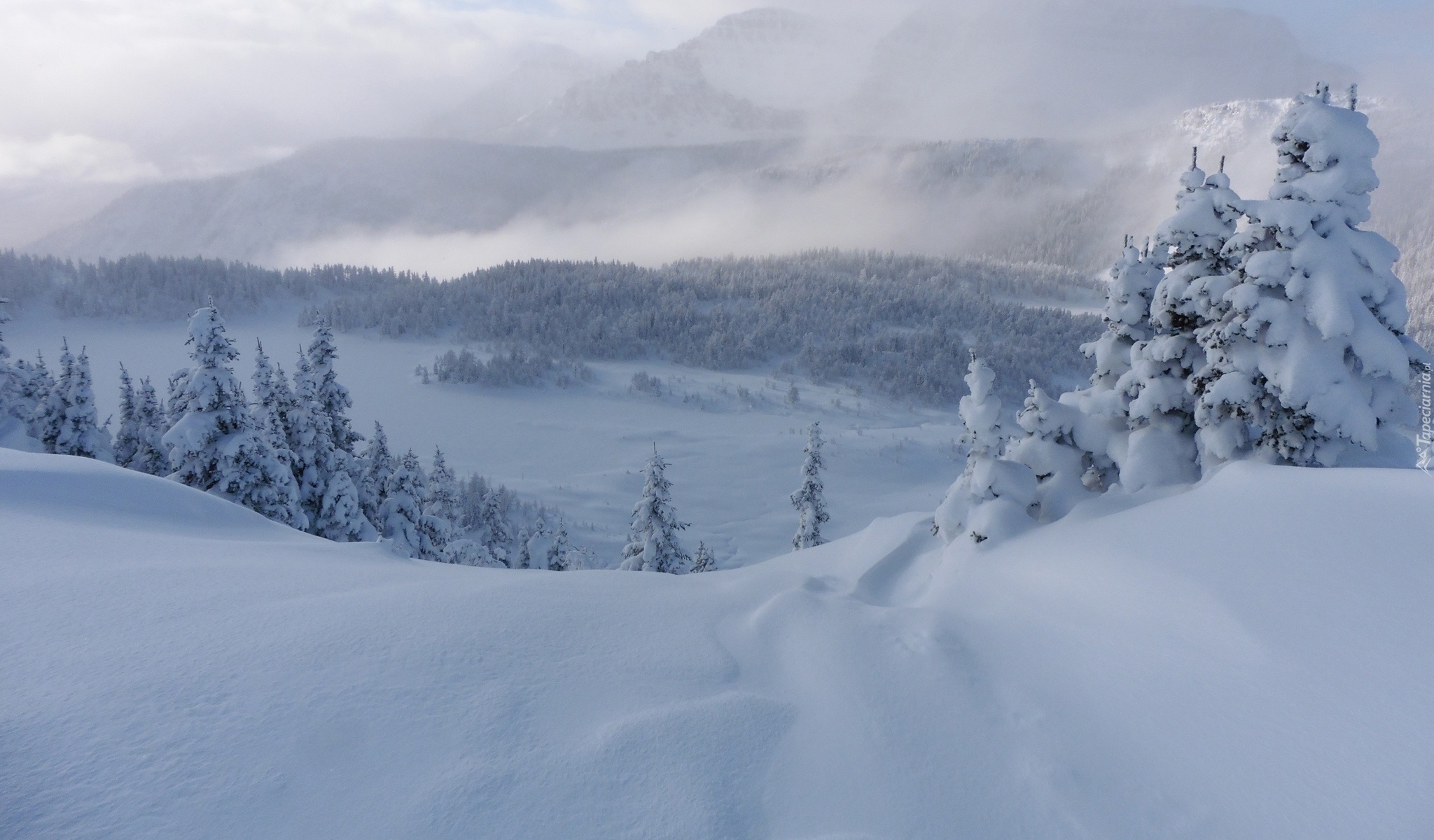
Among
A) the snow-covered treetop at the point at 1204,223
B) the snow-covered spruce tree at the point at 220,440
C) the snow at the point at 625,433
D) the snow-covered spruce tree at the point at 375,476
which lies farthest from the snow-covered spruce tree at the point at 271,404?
the snow-covered treetop at the point at 1204,223

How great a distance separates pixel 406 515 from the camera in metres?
26.9

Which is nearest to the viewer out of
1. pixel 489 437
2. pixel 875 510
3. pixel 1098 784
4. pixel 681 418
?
pixel 1098 784

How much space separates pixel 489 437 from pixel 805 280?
7969 cm

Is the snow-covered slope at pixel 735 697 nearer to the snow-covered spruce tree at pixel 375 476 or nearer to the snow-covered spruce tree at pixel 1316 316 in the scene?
the snow-covered spruce tree at pixel 1316 316

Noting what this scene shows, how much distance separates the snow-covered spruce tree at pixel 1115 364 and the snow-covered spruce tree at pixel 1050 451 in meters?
0.21

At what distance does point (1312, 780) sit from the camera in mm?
4137

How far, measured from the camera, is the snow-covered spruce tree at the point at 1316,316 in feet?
30.4

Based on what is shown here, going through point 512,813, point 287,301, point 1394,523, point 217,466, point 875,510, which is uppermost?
point 287,301

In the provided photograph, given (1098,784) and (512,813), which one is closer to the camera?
(512,813)

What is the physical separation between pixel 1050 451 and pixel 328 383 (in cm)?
2896

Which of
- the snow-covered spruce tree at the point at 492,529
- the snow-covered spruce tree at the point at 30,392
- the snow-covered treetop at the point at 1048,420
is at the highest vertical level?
the snow-covered treetop at the point at 1048,420

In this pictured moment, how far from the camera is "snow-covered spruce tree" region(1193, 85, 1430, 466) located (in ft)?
30.4

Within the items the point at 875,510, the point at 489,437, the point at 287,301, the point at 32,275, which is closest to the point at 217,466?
the point at 875,510

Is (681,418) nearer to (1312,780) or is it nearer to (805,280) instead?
(805,280)
